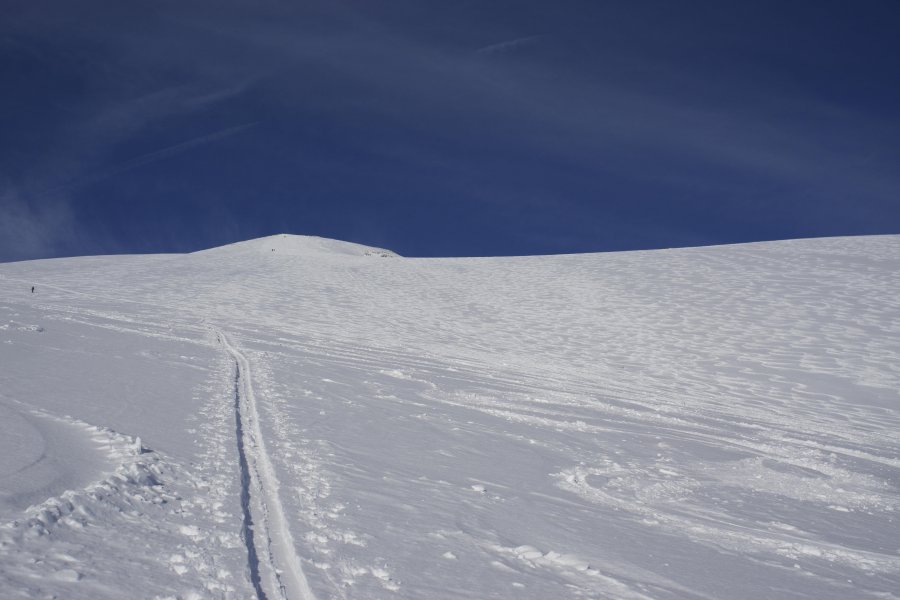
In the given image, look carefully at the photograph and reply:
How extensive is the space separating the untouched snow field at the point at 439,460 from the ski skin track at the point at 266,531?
2cm

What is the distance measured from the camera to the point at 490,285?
29172 mm

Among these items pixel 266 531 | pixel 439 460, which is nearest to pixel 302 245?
pixel 439 460

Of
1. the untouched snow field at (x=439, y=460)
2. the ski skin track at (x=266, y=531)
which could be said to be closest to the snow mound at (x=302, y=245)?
the untouched snow field at (x=439, y=460)

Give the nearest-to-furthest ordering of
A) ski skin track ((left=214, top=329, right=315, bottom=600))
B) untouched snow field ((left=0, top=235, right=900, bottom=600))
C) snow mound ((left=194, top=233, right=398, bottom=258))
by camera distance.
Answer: ski skin track ((left=214, top=329, right=315, bottom=600)) < untouched snow field ((left=0, top=235, right=900, bottom=600)) < snow mound ((left=194, top=233, right=398, bottom=258))

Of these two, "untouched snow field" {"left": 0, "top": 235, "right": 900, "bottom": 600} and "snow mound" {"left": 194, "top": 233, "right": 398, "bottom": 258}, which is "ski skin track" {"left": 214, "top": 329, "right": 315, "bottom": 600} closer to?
"untouched snow field" {"left": 0, "top": 235, "right": 900, "bottom": 600}

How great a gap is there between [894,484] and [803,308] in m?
16.1

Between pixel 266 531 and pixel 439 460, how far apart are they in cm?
269

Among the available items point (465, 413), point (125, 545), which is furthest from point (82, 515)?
point (465, 413)

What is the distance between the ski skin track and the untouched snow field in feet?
0.06

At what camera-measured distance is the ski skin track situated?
10.8ft

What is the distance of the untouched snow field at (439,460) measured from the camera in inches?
145

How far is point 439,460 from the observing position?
643 cm

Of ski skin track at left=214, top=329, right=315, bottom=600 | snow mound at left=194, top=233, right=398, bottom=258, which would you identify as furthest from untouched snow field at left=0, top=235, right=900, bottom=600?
snow mound at left=194, top=233, right=398, bottom=258

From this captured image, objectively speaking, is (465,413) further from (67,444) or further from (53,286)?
(53,286)
